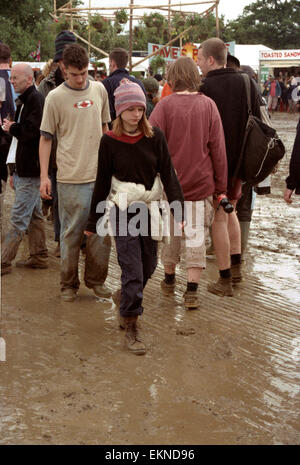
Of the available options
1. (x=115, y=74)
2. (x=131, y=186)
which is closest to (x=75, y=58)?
(x=131, y=186)

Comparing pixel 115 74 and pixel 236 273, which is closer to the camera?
pixel 236 273

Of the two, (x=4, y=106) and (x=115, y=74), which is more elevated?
(x=115, y=74)

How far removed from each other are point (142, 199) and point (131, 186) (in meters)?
0.12

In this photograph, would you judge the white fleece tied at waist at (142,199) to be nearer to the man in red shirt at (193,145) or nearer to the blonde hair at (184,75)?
the man in red shirt at (193,145)

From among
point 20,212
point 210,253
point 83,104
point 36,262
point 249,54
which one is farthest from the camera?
point 249,54

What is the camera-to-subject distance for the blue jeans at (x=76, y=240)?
5.12 m

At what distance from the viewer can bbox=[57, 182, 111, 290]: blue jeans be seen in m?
5.12

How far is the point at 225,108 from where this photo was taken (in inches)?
210

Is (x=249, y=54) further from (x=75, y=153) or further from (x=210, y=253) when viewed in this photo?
(x=75, y=153)

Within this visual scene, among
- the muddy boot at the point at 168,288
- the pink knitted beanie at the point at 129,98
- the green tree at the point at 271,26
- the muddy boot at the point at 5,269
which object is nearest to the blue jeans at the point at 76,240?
the muddy boot at the point at 168,288

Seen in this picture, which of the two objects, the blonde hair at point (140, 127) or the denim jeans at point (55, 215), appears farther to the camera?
the denim jeans at point (55, 215)

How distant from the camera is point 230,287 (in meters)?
5.48
